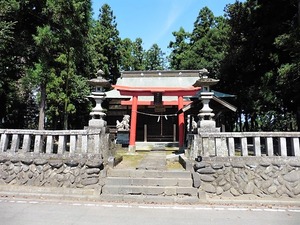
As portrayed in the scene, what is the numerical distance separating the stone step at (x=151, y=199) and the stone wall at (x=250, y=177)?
44 centimetres

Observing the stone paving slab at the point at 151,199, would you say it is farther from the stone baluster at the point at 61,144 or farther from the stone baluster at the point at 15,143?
the stone baluster at the point at 15,143

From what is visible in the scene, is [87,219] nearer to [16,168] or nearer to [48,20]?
[16,168]

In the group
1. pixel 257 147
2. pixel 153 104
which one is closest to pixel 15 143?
pixel 257 147

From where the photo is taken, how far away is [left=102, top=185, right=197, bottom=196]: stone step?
5.43 meters

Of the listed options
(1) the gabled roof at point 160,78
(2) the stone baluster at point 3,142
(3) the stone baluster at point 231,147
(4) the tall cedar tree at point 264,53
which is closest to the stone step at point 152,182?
(3) the stone baluster at point 231,147

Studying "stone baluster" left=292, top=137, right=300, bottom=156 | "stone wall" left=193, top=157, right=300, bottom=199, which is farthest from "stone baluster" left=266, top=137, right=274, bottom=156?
"stone baluster" left=292, top=137, right=300, bottom=156

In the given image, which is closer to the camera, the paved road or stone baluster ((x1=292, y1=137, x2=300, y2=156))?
the paved road

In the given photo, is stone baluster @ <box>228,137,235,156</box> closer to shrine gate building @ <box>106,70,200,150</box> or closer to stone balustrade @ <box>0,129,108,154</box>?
stone balustrade @ <box>0,129,108,154</box>

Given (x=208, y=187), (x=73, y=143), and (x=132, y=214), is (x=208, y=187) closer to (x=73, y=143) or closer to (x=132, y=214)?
(x=132, y=214)

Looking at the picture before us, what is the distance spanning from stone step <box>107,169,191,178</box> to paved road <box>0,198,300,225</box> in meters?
1.08

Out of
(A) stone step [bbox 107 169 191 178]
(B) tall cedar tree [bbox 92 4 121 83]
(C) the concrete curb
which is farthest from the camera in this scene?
(B) tall cedar tree [bbox 92 4 121 83]

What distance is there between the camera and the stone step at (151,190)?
5434 mm

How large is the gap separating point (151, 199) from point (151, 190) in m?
0.25

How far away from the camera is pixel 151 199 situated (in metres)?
5.28
